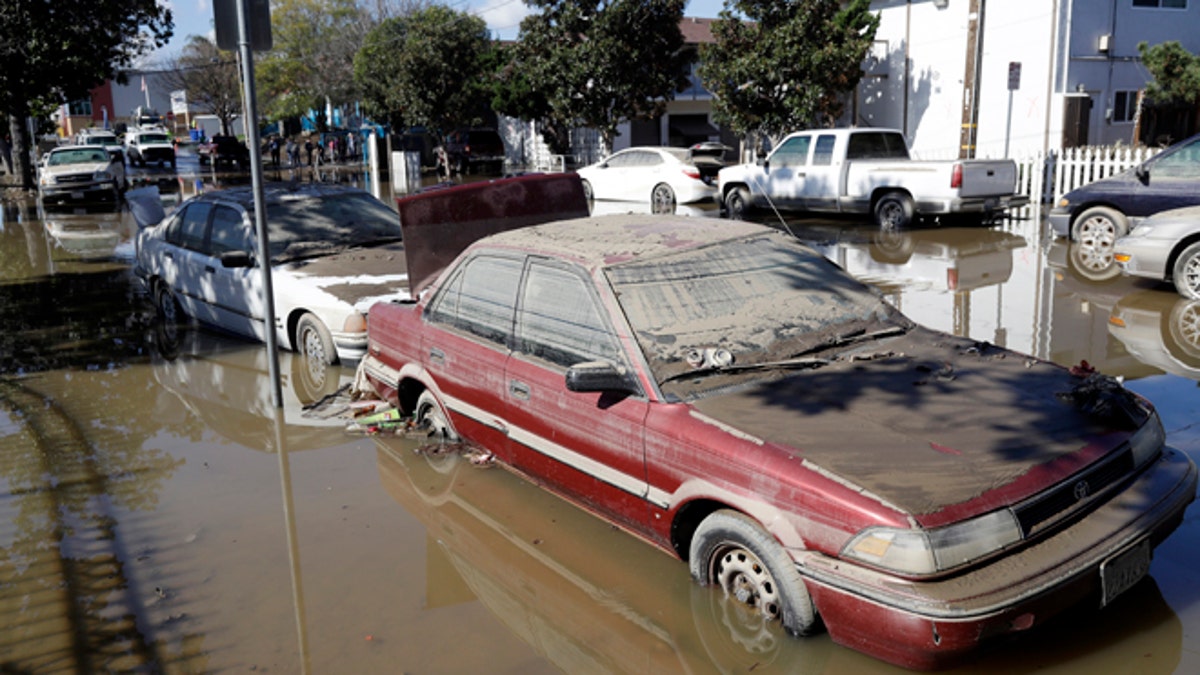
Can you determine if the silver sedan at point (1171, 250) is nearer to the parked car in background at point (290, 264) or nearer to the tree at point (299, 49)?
the parked car in background at point (290, 264)

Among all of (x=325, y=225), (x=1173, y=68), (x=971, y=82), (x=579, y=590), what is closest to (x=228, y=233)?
(x=325, y=225)

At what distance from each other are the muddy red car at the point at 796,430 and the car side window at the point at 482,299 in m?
0.01

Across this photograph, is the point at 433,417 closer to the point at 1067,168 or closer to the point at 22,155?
the point at 1067,168

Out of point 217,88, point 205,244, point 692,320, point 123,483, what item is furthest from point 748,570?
point 217,88

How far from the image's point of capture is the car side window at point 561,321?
A: 15.4 feet

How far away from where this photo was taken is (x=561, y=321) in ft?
16.2

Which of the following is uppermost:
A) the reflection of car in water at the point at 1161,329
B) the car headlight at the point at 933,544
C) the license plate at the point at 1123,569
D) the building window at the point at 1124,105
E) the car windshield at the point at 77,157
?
the building window at the point at 1124,105

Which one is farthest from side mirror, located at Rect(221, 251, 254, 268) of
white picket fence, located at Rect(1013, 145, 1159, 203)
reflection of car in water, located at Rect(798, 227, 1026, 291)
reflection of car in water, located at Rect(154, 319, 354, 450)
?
white picket fence, located at Rect(1013, 145, 1159, 203)

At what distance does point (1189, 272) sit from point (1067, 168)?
9.05 meters

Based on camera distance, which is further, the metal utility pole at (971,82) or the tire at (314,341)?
the metal utility pole at (971,82)

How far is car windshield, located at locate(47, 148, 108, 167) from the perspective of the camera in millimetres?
26578

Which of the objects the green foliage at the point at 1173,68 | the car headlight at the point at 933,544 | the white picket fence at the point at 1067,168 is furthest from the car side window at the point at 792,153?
the car headlight at the point at 933,544

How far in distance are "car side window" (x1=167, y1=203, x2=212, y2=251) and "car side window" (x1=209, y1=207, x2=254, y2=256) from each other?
0.18 meters

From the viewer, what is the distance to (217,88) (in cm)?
6469
